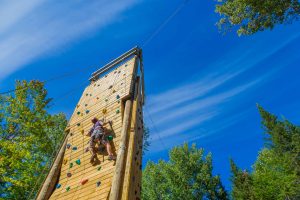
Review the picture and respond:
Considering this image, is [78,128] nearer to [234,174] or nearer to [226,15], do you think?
[226,15]

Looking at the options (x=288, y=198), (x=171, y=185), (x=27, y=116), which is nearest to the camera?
(x=27, y=116)

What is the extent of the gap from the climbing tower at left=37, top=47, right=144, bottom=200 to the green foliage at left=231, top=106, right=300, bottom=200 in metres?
21.1

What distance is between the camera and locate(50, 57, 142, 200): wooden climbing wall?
6.52m

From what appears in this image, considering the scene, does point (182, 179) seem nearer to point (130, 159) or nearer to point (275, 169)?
point (275, 169)

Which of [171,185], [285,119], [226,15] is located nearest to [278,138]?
[285,119]

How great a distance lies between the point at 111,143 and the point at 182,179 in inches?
794

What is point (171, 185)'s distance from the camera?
84.7 ft

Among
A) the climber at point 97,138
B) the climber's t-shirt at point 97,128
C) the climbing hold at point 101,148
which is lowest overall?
the climbing hold at point 101,148

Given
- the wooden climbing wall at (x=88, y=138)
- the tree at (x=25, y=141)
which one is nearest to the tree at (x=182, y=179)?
the tree at (x=25, y=141)

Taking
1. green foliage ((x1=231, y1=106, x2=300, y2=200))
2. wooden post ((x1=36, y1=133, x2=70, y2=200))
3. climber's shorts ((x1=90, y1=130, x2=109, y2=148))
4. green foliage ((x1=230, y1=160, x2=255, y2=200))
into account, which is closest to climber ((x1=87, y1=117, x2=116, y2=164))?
climber's shorts ((x1=90, y1=130, x2=109, y2=148))

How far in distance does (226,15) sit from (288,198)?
66.3 feet

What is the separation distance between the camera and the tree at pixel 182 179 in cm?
2548

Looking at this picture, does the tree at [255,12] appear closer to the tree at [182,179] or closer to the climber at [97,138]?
the climber at [97,138]

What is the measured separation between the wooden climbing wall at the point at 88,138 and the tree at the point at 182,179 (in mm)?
17307
